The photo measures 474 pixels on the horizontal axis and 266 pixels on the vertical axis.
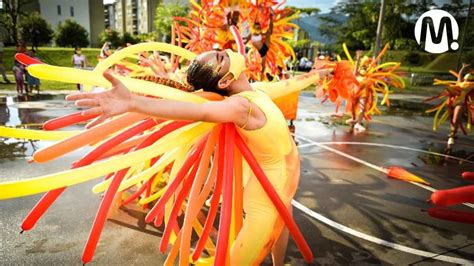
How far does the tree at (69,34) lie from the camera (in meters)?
41.0

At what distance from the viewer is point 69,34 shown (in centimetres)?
4128

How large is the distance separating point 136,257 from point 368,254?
2.31 meters

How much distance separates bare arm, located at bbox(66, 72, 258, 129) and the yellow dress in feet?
0.41

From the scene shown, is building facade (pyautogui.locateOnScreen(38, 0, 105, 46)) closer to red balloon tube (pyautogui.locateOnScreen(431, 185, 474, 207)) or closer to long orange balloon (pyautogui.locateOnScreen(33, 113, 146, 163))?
long orange balloon (pyautogui.locateOnScreen(33, 113, 146, 163))

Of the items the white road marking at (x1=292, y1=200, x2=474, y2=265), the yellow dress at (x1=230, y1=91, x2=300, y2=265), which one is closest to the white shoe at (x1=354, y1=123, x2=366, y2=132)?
the white road marking at (x1=292, y1=200, x2=474, y2=265)

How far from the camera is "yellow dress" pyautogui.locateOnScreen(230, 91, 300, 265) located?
2078mm

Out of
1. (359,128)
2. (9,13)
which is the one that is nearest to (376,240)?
(359,128)

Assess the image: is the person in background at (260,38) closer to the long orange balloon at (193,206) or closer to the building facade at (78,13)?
the long orange balloon at (193,206)

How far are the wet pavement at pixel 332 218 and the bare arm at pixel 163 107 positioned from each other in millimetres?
1993

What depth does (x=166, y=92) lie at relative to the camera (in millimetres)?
1757

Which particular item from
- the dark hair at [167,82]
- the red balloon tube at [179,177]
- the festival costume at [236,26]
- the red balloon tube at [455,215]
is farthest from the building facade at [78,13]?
the red balloon tube at [455,215]

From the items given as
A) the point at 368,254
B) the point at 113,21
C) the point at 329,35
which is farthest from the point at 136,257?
the point at 113,21

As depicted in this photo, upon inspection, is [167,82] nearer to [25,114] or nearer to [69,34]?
[25,114]

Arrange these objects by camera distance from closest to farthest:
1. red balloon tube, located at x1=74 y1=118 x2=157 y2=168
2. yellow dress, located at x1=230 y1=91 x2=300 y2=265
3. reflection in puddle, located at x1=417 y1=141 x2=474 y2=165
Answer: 1. red balloon tube, located at x1=74 y1=118 x2=157 y2=168
2. yellow dress, located at x1=230 y1=91 x2=300 y2=265
3. reflection in puddle, located at x1=417 y1=141 x2=474 y2=165
